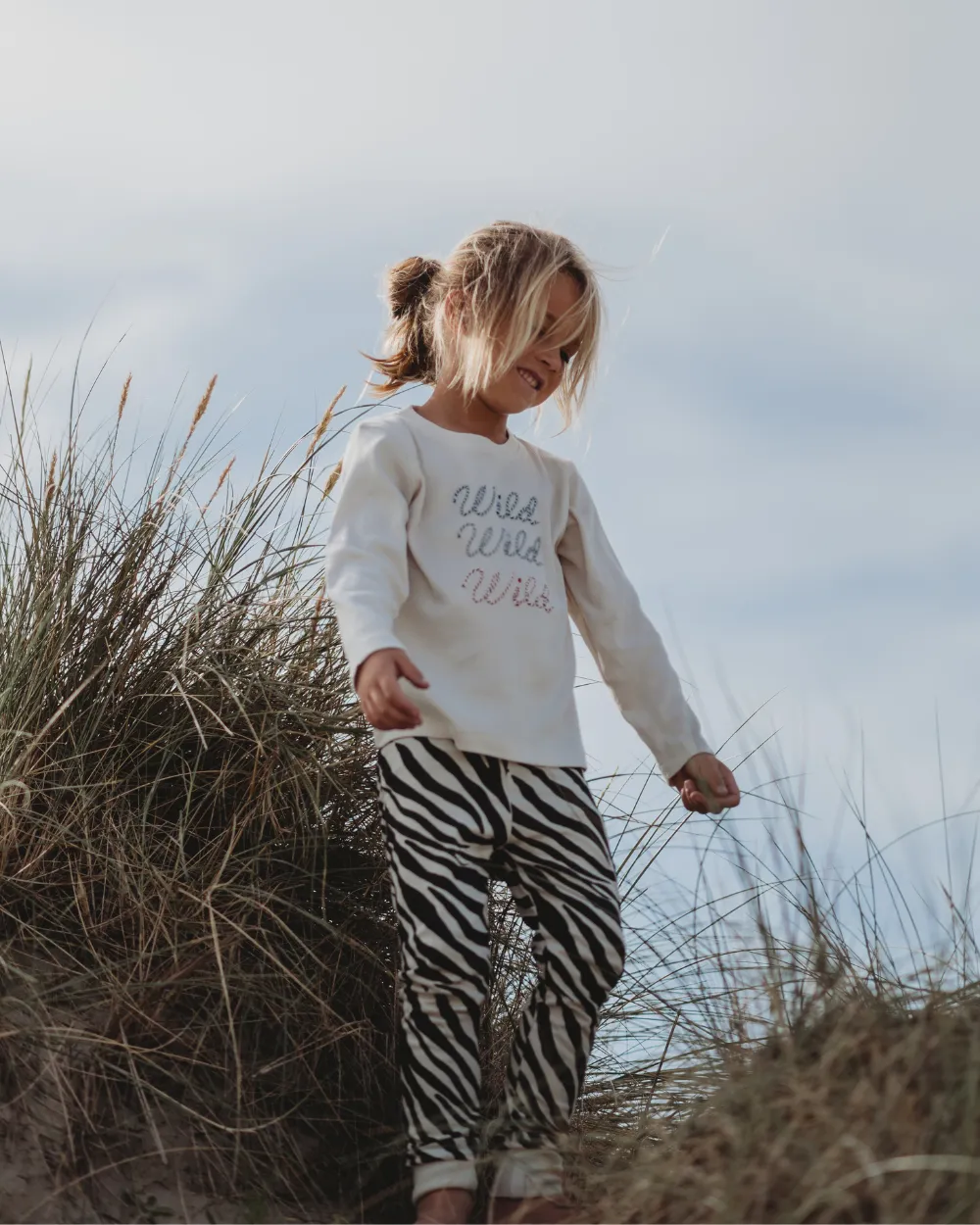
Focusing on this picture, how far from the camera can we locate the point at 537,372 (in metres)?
2.51

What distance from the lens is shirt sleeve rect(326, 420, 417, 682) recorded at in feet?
7.18

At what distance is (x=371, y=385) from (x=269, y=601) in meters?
0.55

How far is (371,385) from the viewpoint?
2908 mm

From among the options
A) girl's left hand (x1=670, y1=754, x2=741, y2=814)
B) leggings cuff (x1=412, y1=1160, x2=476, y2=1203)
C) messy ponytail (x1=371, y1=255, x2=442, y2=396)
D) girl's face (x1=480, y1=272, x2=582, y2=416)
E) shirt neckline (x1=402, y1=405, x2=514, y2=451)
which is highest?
messy ponytail (x1=371, y1=255, x2=442, y2=396)

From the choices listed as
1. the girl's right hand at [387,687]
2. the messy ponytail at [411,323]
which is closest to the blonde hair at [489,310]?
the messy ponytail at [411,323]

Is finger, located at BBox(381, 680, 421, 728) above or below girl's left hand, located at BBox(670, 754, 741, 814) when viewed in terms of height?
below

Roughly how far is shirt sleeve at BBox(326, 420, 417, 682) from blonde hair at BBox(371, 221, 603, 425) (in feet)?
0.75

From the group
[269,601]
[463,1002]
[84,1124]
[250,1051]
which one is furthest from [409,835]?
[269,601]

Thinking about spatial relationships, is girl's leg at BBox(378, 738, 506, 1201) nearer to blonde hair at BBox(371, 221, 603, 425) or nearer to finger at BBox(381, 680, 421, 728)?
finger at BBox(381, 680, 421, 728)

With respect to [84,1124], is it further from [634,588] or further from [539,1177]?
[634,588]

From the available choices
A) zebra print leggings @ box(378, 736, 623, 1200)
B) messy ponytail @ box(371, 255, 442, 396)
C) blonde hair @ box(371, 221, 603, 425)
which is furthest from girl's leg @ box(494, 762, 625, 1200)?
messy ponytail @ box(371, 255, 442, 396)

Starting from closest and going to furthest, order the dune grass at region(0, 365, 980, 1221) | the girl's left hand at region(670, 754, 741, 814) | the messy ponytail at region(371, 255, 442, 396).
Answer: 1. the dune grass at region(0, 365, 980, 1221)
2. the girl's left hand at region(670, 754, 741, 814)
3. the messy ponytail at region(371, 255, 442, 396)

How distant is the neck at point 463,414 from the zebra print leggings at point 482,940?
0.63 metres

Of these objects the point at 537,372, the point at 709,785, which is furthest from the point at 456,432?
the point at 709,785
